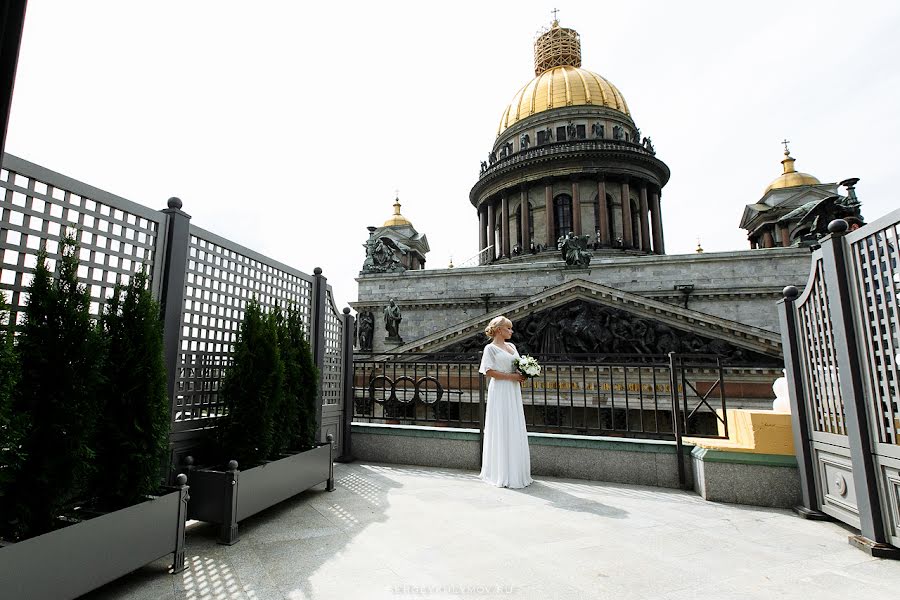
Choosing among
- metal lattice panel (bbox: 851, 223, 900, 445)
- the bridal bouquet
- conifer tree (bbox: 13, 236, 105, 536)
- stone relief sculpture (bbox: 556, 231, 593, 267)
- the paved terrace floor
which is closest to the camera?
conifer tree (bbox: 13, 236, 105, 536)

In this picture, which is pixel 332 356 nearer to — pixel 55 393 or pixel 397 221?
pixel 55 393

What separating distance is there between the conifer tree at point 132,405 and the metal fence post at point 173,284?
70cm

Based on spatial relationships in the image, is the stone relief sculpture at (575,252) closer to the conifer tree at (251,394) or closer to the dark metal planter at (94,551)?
the conifer tree at (251,394)

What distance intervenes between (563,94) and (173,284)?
45.4 metres

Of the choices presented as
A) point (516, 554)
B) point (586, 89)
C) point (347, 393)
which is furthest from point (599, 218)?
point (516, 554)

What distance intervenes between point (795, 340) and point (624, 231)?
35.0 metres

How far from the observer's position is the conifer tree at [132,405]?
3740mm

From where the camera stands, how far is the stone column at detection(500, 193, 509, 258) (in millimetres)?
41844

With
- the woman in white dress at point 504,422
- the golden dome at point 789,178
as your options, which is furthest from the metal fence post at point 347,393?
the golden dome at point 789,178

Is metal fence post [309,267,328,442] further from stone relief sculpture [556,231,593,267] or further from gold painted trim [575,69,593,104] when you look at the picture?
gold painted trim [575,69,593,104]

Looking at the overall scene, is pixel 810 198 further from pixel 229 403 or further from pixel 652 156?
pixel 229 403

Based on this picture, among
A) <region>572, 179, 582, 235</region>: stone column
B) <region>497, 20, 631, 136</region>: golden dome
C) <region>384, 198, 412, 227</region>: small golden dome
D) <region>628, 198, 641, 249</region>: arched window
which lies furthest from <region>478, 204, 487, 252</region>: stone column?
<region>628, 198, 641, 249</region>: arched window

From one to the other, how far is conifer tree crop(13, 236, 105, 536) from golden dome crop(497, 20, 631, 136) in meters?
45.6

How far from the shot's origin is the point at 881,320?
4320mm
